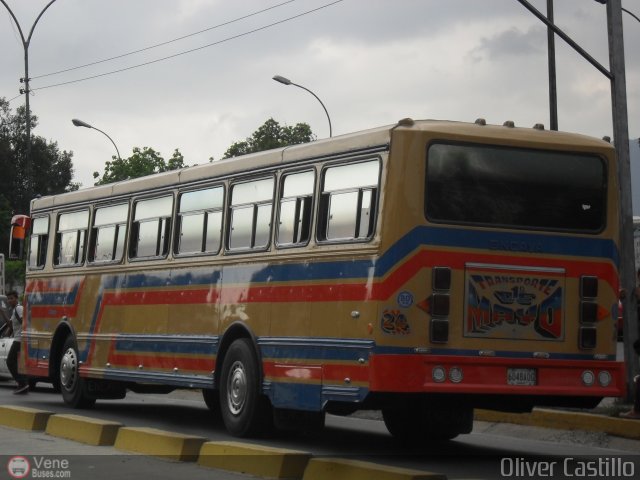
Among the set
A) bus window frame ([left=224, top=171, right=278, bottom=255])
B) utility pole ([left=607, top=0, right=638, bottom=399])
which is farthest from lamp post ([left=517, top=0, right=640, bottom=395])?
bus window frame ([left=224, top=171, right=278, bottom=255])

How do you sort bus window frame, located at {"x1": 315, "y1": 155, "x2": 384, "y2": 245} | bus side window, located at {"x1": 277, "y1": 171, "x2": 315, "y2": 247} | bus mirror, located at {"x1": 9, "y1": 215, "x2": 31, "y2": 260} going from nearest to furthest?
1. bus window frame, located at {"x1": 315, "y1": 155, "x2": 384, "y2": 245}
2. bus side window, located at {"x1": 277, "y1": 171, "x2": 315, "y2": 247}
3. bus mirror, located at {"x1": 9, "y1": 215, "x2": 31, "y2": 260}

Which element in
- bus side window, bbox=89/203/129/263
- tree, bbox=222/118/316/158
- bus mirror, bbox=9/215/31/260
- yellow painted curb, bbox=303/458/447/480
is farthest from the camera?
tree, bbox=222/118/316/158

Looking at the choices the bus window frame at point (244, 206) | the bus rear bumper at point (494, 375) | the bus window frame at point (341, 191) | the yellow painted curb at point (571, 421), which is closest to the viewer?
the bus rear bumper at point (494, 375)

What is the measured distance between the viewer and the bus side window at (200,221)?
16.8 meters

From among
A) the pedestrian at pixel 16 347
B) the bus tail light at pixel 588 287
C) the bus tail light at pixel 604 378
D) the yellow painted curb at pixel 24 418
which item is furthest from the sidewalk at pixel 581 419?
the pedestrian at pixel 16 347

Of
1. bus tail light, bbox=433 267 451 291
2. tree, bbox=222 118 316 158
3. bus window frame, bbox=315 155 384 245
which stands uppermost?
tree, bbox=222 118 316 158

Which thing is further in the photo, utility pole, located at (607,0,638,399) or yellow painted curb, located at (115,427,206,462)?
utility pole, located at (607,0,638,399)

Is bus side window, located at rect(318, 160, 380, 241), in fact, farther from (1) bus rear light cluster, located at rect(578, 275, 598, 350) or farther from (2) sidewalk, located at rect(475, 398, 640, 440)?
(2) sidewalk, located at rect(475, 398, 640, 440)

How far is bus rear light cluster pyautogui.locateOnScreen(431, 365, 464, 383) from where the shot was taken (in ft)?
42.6

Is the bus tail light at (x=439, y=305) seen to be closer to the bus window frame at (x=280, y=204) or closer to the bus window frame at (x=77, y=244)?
the bus window frame at (x=280, y=204)

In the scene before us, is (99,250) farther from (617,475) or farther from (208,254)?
(617,475)

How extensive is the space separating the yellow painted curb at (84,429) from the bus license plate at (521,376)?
376 centimetres

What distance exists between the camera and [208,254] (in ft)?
55.4

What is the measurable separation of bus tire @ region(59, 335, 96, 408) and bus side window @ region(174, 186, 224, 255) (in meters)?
3.55
